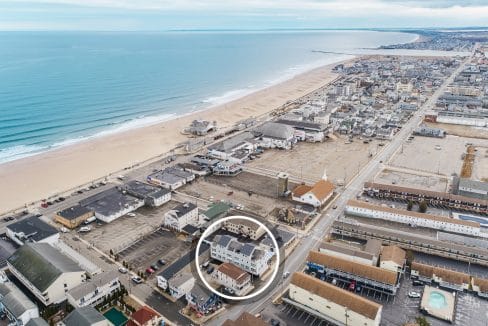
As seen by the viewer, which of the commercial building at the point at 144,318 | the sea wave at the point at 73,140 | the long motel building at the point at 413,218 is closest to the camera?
the commercial building at the point at 144,318

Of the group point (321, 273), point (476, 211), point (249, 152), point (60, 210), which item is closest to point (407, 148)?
point (476, 211)

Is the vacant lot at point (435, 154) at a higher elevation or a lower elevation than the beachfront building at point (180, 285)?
lower

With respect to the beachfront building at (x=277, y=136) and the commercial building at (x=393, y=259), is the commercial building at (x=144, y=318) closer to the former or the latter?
the commercial building at (x=393, y=259)

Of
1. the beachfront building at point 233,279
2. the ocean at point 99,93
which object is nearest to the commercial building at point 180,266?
the beachfront building at point 233,279

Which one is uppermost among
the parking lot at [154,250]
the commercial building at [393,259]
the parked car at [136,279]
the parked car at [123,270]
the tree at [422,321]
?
Answer: the commercial building at [393,259]

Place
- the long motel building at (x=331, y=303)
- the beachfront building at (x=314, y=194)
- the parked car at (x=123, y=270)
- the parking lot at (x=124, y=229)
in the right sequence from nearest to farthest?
the long motel building at (x=331, y=303) < the parked car at (x=123, y=270) < the parking lot at (x=124, y=229) < the beachfront building at (x=314, y=194)

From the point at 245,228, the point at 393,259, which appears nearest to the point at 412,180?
the point at 393,259
